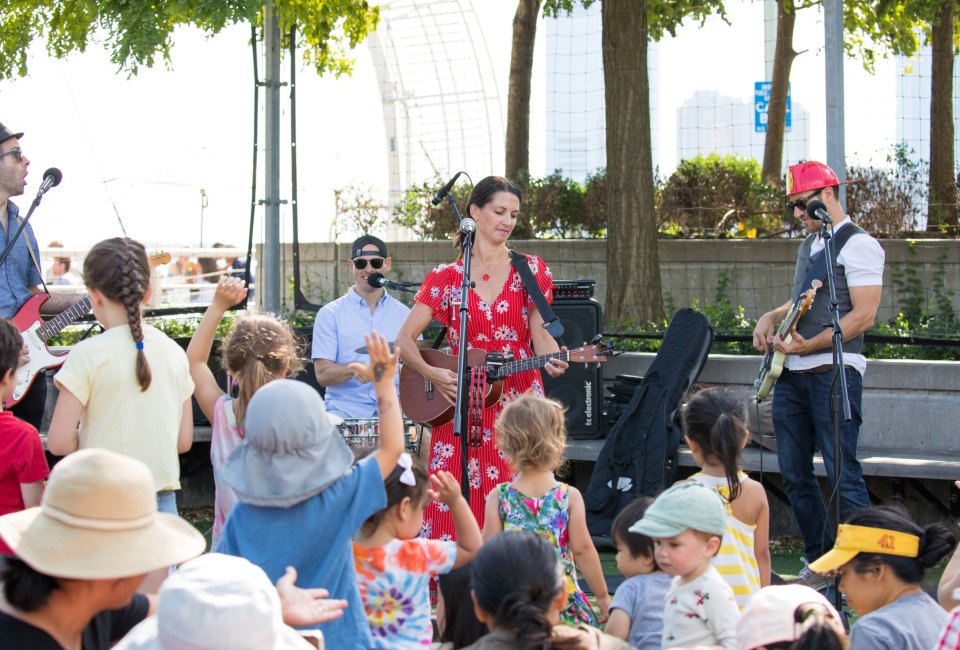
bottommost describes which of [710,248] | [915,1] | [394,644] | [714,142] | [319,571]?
[394,644]

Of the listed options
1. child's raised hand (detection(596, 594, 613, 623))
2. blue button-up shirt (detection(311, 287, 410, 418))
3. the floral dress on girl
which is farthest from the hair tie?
blue button-up shirt (detection(311, 287, 410, 418))

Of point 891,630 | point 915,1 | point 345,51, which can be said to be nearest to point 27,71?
point 345,51

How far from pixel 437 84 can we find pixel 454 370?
1490 centimetres

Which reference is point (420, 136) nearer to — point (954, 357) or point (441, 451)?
point (954, 357)

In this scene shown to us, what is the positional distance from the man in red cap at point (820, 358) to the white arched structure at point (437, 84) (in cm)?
1347

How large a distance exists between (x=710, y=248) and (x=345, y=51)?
4157mm

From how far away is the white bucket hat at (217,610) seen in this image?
2.25 metres

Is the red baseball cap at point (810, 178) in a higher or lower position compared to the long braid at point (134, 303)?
higher

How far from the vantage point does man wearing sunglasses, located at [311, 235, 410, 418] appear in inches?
232

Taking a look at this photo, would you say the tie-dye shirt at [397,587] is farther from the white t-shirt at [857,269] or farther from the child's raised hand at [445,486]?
the white t-shirt at [857,269]

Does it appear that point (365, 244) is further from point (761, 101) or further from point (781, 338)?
point (761, 101)

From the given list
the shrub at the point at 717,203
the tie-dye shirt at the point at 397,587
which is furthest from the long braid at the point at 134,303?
the shrub at the point at 717,203

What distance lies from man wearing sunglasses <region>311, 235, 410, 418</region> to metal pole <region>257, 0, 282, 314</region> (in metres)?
2.27

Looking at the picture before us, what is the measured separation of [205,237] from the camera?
60.7ft
